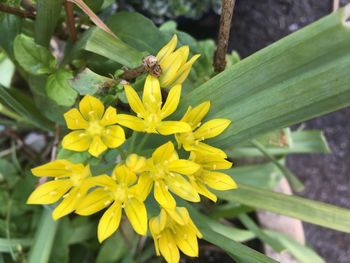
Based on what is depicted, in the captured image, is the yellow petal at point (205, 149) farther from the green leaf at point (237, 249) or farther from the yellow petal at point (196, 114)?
the green leaf at point (237, 249)

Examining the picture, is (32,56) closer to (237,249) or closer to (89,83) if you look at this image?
(89,83)

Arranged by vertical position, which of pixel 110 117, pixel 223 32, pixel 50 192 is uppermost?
pixel 223 32

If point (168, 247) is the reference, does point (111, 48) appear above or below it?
above

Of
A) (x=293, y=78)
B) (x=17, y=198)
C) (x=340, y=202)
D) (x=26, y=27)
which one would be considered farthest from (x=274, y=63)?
(x=340, y=202)

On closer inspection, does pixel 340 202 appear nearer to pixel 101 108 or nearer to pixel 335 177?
pixel 335 177

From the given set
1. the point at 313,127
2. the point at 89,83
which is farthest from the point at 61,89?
the point at 313,127
